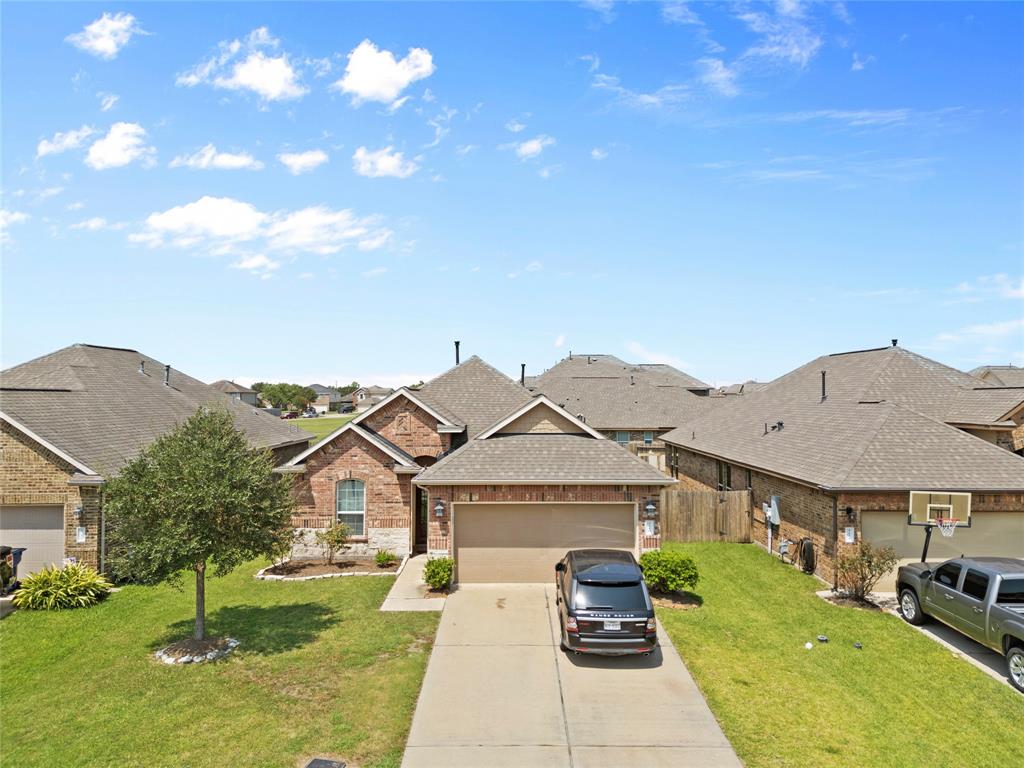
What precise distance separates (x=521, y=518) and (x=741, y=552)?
8651 mm

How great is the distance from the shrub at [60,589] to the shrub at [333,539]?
229 inches

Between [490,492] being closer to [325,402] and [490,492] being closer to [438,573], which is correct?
[438,573]

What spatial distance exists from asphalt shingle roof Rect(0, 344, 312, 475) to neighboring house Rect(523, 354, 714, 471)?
2226 cm

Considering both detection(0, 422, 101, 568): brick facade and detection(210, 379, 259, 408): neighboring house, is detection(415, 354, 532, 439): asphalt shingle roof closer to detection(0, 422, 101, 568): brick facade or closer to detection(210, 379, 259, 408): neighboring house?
detection(0, 422, 101, 568): brick facade

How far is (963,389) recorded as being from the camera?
25.8m

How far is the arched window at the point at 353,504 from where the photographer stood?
19391 millimetres

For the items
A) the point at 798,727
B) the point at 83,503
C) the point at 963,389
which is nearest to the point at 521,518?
the point at 798,727

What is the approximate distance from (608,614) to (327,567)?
35.4ft

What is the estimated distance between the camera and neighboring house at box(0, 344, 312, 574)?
1667cm

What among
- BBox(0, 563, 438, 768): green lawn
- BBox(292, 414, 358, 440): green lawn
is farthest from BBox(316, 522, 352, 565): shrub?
BBox(292, 414, 358, 440): green lawn

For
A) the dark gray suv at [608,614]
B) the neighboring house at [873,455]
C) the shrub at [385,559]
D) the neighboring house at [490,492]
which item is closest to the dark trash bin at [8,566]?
the neighboring house at [490,492]

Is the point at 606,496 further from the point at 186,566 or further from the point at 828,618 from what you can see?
the point at 186,566

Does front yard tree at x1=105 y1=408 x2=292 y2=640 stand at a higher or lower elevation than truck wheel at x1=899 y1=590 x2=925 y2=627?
higher

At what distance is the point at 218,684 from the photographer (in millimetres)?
10664
